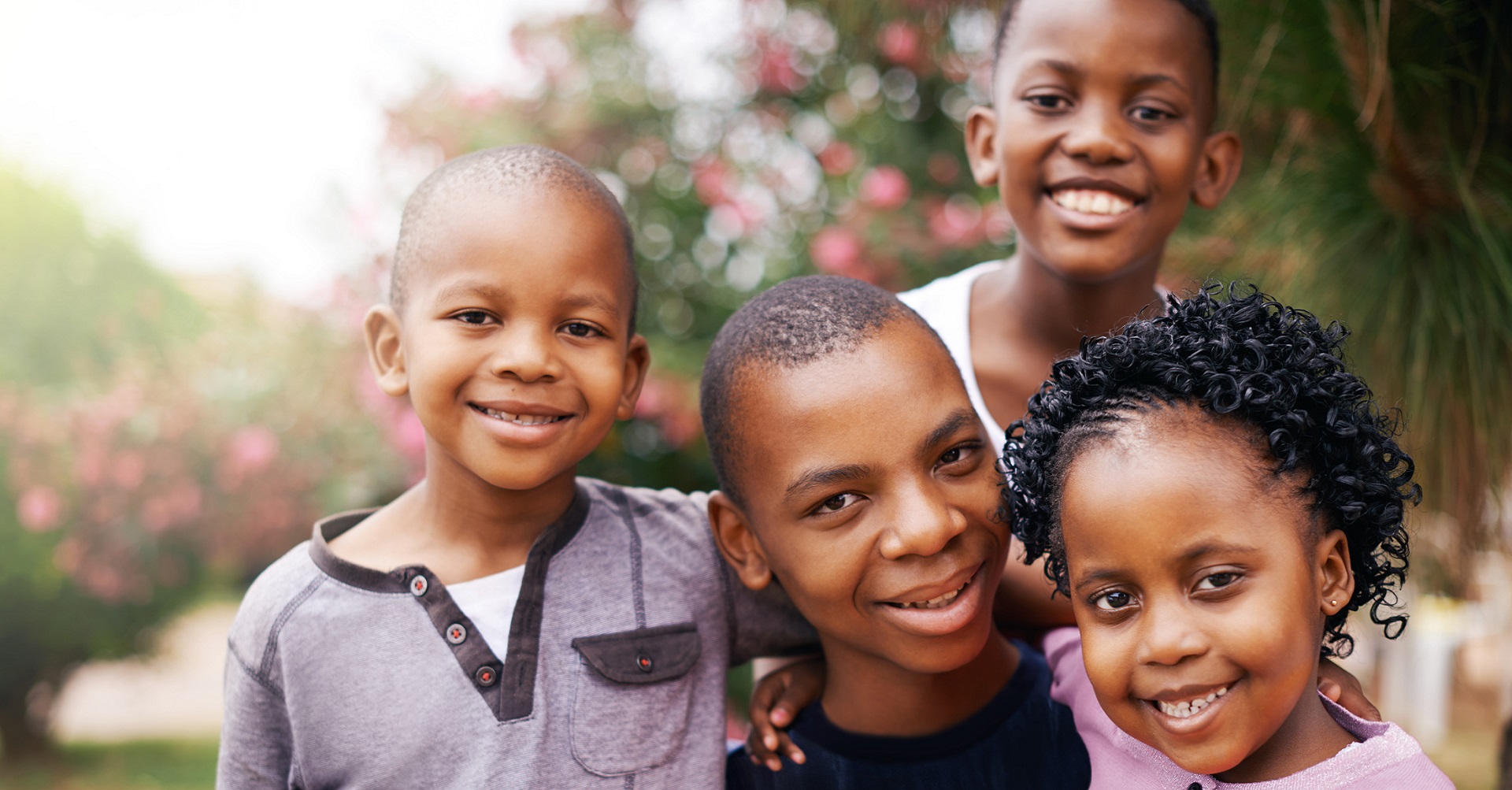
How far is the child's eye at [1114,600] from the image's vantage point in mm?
1411

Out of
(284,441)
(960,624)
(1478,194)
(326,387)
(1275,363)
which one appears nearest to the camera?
(1275,363)

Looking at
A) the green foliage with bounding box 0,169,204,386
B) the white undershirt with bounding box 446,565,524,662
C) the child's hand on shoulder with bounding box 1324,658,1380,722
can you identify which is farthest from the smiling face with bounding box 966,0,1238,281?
the green foliage with bounding box 0,169,204,386

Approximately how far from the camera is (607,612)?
182 cm

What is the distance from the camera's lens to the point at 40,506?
572 centimetres

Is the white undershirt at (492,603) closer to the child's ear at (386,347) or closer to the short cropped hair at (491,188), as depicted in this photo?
the child's ear at (386,347)

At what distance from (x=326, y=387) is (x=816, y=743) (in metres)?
3.10

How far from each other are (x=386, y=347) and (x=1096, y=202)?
1.34 m

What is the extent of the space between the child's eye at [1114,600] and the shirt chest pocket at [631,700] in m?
0.70

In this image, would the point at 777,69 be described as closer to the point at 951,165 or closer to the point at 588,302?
the point at 951,165

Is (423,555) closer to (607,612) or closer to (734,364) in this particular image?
(607,612)

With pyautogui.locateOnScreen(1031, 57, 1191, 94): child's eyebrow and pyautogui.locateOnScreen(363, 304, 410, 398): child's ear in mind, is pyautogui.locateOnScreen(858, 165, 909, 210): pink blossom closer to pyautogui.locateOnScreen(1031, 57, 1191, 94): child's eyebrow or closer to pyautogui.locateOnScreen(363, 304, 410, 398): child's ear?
pyautogui.locateOnScreen(1031, 57, 1191, 94): child's eyebrow

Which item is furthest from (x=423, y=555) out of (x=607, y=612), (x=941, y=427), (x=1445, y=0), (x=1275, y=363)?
(x=1445, y=0)

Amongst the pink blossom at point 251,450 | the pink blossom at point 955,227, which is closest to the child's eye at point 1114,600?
the pink blossom at point 955,227

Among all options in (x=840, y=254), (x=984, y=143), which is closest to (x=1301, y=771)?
(x=984, y=143)
